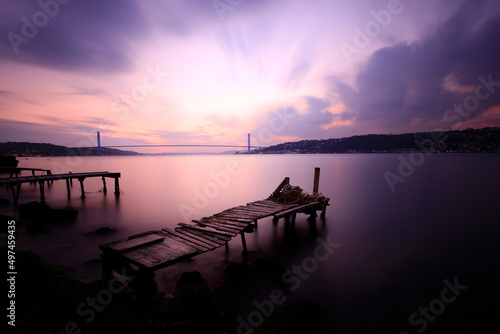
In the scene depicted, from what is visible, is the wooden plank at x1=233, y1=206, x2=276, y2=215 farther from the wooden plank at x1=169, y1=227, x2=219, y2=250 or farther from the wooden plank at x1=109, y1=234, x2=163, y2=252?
the wooden plank at x1=109, y1=234, x2=163, y2=252

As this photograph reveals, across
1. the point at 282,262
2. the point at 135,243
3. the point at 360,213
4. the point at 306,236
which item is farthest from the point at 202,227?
the point at 360,213

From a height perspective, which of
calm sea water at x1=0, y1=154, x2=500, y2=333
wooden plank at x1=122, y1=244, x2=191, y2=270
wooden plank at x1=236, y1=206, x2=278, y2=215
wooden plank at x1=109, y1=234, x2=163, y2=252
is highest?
wooden plank at x1=109, y1=234, x2=163, y2=252

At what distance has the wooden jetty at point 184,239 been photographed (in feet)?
17.3

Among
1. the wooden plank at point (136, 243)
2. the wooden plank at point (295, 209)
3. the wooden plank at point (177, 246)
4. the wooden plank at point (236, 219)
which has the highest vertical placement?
the wooden plank at point (136, 243)

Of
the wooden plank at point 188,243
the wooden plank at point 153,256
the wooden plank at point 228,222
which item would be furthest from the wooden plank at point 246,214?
the wooden plank at point 153,256

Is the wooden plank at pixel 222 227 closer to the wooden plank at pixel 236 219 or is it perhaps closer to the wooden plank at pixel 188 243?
the wooden plank at pixel 236 219

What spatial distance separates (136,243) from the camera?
227 inches

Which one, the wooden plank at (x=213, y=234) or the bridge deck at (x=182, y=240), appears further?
the wooden plank at (x=213, y=234)

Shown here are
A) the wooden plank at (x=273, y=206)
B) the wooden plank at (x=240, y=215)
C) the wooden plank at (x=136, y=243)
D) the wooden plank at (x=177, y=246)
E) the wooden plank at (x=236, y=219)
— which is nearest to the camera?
the wooden plank at (x=136, y=243)

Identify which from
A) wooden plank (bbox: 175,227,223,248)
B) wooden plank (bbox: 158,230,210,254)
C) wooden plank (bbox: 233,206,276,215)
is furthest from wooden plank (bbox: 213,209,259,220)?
wooden plank (bbox: 158,230,210,254)

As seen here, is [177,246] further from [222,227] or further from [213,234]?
[222,227]

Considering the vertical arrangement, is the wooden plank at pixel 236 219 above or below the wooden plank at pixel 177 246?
below

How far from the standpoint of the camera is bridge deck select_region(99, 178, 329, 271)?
17.3 feet

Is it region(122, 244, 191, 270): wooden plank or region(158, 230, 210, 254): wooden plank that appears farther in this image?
region(158, 230, 210, 254): wooden plank
